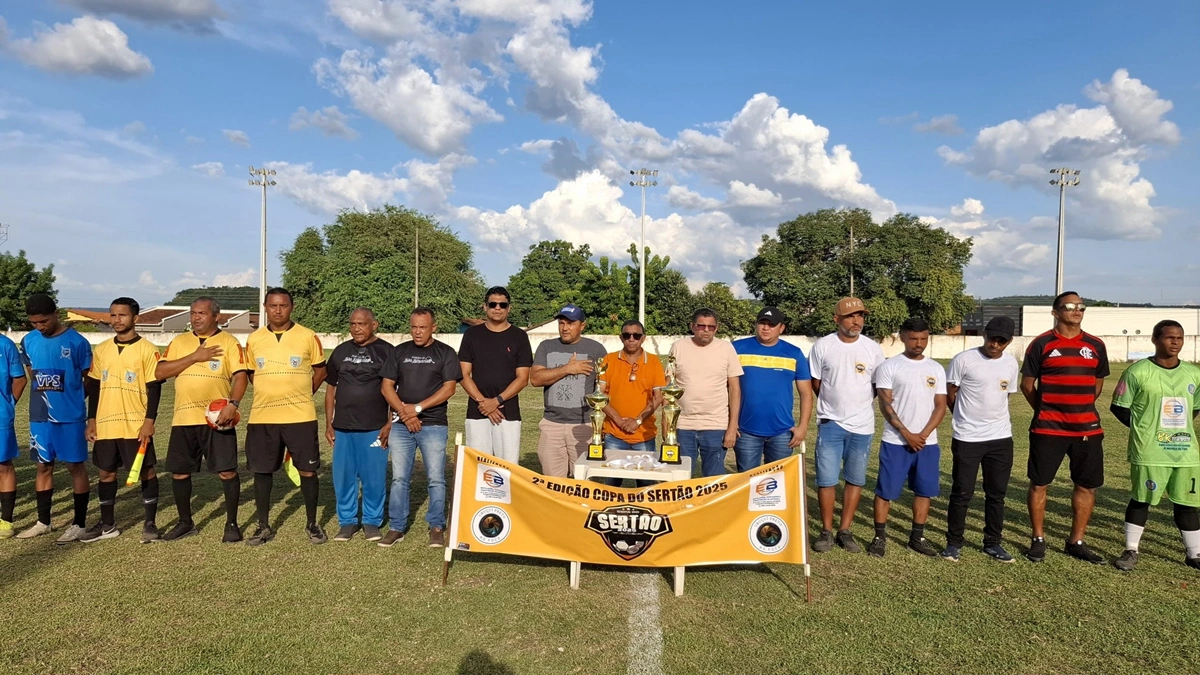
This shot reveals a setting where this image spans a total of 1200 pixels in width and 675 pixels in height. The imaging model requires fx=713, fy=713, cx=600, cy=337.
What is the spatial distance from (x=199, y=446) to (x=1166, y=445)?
25.7 feet

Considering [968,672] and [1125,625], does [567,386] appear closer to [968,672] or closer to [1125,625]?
[968,672]

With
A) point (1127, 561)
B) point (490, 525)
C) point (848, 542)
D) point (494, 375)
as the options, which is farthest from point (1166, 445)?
point (494, 375)

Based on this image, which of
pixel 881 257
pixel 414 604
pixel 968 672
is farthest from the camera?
pixel 881 257

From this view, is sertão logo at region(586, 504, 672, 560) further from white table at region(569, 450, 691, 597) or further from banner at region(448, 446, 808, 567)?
white table at region(569, 450, 691, 597)

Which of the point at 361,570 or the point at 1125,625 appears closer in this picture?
the point at 1125,625

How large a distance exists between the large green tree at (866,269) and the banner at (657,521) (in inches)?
1801

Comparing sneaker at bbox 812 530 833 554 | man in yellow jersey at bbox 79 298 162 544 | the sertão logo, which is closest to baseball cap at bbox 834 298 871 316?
sneaker at bbox 812 530 833 554

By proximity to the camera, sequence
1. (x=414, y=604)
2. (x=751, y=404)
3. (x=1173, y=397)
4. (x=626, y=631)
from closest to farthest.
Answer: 1. (x=626, y=631)
2. (x=414, y=604)
3. (x=1173, y=397)
4. (x=751, y=404)

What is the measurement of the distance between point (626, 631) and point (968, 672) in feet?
6.23

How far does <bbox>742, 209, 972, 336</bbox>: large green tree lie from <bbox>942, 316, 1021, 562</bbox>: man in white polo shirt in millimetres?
44355

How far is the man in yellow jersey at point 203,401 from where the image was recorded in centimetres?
591

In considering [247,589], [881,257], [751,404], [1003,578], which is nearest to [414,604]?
[247,589]

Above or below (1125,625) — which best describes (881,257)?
above

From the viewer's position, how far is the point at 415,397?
6.06 metres
